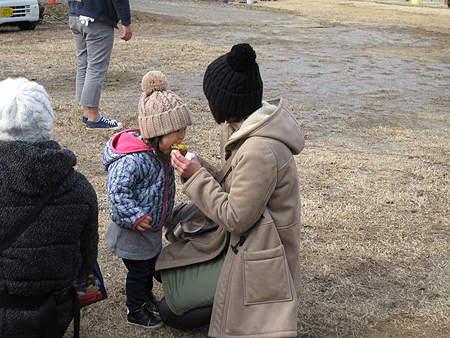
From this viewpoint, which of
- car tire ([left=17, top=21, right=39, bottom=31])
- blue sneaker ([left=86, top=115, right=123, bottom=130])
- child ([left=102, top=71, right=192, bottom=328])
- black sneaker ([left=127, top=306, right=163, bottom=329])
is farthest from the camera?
car tire ([left=17, top=21, right=39, bottom=31])

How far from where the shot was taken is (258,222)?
7.54ft

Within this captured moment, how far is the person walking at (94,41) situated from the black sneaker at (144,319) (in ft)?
10.3

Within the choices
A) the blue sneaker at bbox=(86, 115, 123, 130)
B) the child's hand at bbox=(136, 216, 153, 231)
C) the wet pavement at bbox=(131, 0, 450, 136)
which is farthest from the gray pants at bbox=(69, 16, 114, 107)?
the child's hand at bbox=(136, 216, 153, 231)

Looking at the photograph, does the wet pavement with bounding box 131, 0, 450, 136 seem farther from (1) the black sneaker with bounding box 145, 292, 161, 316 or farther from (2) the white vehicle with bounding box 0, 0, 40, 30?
(1) the black sneaker with bounding box 145, 292, 161, 316

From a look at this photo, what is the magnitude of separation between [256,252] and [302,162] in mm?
2697

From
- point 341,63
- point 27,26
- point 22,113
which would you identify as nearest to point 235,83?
point 22,113

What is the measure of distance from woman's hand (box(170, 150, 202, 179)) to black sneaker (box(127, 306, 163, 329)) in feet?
2.55

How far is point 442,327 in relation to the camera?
9.21 ft

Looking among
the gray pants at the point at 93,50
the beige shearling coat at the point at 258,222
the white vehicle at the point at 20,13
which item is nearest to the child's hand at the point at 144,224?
the beige shearling coat at the point at 258,222

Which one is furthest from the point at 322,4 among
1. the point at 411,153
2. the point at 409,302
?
the point at 409,302

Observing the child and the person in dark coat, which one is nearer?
the person in dark coat

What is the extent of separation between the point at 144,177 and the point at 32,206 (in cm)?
58

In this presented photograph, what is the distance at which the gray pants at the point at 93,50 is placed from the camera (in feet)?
17.4

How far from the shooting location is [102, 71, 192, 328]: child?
2.37 m
